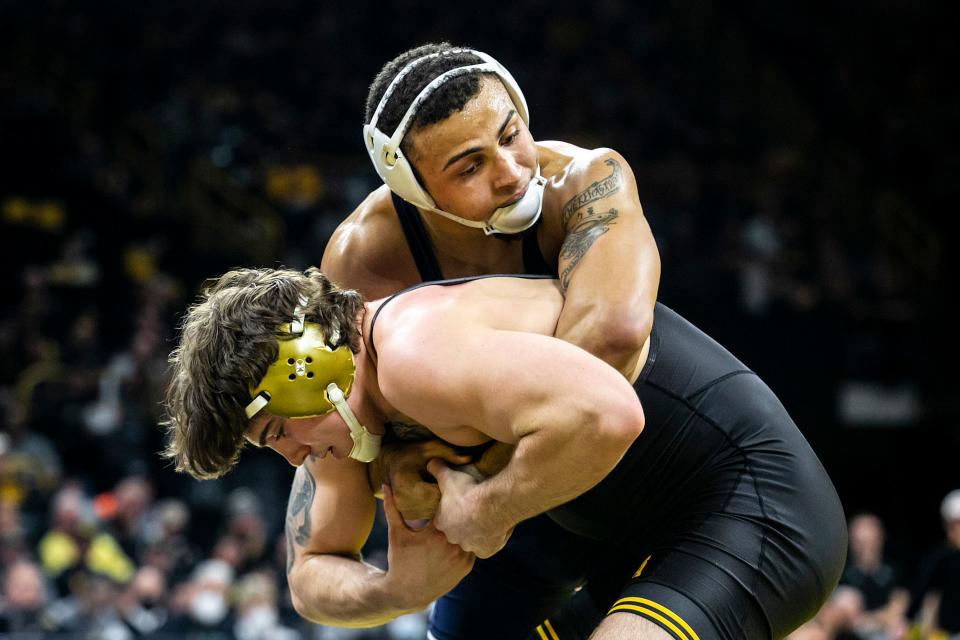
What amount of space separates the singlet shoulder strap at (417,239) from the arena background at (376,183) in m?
4.61

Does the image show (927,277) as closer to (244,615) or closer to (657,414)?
(244,615)

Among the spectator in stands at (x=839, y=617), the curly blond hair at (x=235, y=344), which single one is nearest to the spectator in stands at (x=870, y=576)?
the spectator in stands at (x=839, y=617)

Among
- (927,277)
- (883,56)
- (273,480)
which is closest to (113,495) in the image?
(273,480)

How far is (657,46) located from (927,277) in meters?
4.46

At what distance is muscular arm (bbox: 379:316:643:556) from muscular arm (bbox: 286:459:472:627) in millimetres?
359

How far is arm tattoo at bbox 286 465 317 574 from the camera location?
3168mm

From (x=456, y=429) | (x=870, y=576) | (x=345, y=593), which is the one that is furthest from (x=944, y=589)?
(x=456, y=429)

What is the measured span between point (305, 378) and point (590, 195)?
0.82 meters

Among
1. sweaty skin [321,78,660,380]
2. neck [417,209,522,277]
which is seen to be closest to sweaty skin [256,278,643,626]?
sweaty skin [321,78,660,380]

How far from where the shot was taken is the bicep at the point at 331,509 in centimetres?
307

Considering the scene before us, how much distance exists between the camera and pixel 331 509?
3092mm

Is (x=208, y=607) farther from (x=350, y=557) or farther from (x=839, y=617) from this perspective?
(x=350, y=557)

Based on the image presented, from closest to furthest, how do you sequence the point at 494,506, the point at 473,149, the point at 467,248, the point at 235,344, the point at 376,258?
the point at 494,506, the point at 235,344, the point at 473,149, the point at 467,248, the point at 376,258

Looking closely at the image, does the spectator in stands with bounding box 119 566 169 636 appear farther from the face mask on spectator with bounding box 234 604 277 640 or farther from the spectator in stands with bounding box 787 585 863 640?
the spectator in stands with bounding box 787 585 863 640
